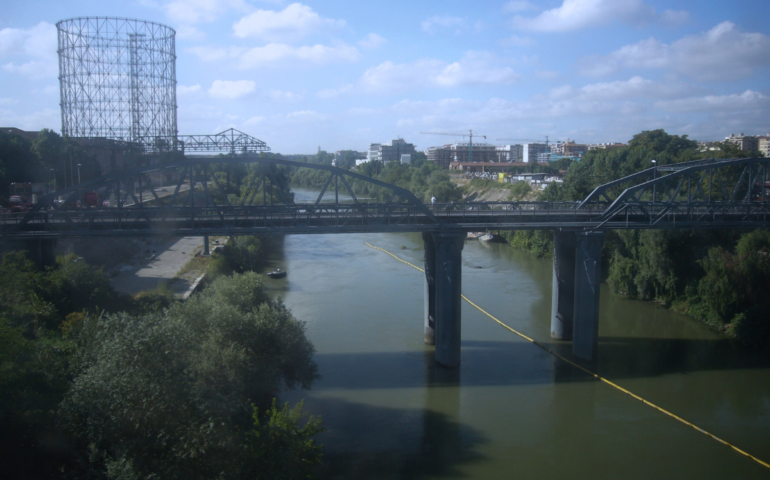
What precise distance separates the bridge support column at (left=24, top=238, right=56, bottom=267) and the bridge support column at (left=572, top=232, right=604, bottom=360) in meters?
15.0

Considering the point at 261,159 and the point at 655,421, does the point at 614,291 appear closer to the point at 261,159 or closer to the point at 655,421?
the point at 655,421

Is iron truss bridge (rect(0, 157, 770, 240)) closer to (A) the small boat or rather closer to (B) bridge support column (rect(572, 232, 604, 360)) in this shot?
(B) bridge support column (rect(572, 232, 604, 360))

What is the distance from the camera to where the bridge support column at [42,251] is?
1471 centimetres

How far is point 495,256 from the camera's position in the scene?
3406 centimetres

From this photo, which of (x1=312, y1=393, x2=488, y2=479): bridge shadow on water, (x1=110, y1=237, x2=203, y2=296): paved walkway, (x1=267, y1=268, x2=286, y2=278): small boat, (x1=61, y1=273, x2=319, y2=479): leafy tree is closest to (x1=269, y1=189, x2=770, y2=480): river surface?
(x1=312, y1=393, x2=488, y2=479): bridge shadow on water

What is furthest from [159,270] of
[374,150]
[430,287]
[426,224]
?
[374,150]

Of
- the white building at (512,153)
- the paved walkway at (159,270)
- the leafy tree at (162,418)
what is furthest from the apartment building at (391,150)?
the leafy tree at (162,418)

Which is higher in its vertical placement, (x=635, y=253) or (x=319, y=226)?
(x=319, y=226)

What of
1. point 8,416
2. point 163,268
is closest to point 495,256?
point 163,268

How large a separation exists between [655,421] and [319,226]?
31.9 feet

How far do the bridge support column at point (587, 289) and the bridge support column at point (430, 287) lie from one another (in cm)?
429

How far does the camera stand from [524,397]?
13.8 m

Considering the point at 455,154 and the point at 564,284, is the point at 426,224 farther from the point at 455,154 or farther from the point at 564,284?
the point at 455,154

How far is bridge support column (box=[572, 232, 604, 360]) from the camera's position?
1554 cm
